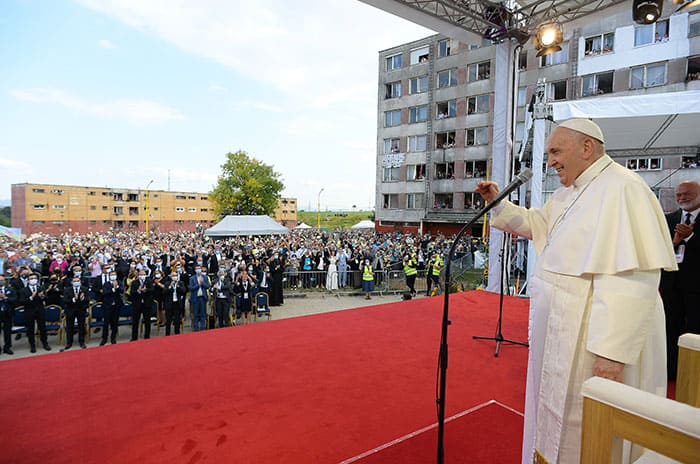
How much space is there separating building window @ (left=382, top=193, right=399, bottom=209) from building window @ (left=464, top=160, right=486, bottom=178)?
6828 millimetres

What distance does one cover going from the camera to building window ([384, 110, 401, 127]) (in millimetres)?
34812

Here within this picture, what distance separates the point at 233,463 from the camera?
269cm

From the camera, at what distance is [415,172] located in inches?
1336

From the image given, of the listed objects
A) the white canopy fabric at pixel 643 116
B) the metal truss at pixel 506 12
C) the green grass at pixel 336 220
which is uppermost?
the metal truss at pixel 506 12

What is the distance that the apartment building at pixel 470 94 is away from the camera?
21.7m

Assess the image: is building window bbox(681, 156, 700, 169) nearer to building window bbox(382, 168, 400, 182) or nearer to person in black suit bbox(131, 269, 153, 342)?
building window bbox(382, 168, 400, 182)

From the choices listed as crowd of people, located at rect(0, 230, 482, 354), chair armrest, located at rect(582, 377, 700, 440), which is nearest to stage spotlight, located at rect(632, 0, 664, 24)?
chair armrest, located at rect(582, 377, 700, 440)

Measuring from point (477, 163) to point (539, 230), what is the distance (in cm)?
2975

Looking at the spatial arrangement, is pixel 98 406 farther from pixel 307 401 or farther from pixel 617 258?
pixel 617 258

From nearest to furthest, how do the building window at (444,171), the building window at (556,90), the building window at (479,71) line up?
the building window at (556,90) < the building window at (479,71) < the building window at (444,171)

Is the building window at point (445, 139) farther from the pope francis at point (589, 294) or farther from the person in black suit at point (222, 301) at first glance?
the pope francis at point (589, 294)

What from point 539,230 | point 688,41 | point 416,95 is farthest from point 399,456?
point 416,95

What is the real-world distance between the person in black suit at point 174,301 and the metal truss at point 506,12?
780cm

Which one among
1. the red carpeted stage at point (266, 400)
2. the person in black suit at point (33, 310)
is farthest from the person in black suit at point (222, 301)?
the red carpeted stage at point (266, 400)
